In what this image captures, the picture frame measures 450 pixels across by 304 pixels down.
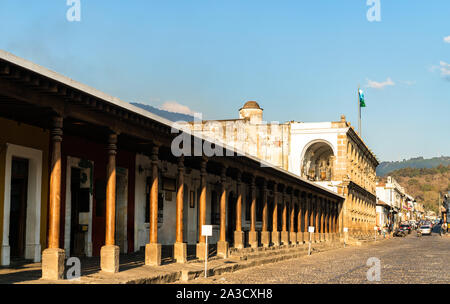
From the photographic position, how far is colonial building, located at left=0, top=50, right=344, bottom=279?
1145 centimetres

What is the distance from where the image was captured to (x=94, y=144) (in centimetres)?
1791

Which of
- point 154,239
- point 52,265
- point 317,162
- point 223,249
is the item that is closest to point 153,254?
point 154,239

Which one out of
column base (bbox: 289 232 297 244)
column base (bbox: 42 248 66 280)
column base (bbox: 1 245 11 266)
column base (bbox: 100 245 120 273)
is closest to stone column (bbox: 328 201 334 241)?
column base (bbox: 289 232 297 244)

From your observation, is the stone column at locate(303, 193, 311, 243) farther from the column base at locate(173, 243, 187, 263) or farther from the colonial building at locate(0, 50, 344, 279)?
the column base at locate(173, 243, 187, 263)

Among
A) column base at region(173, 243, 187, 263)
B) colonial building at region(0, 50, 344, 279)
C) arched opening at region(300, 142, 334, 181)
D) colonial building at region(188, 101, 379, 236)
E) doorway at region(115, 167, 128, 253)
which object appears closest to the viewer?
colonial building at region(0, 50, 344, 279)

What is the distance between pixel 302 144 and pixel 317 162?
5955mm

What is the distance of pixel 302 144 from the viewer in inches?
2025

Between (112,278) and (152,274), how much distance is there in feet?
5.07

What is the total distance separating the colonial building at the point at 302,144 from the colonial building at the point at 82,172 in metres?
26.2

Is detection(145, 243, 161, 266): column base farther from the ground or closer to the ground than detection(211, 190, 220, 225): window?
closer to the ground

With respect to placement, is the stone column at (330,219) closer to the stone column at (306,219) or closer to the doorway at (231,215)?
the stone column at (306,219)

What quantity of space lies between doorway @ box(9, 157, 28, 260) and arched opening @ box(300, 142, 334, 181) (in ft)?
125

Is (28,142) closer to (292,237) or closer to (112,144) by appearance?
(112,144)
